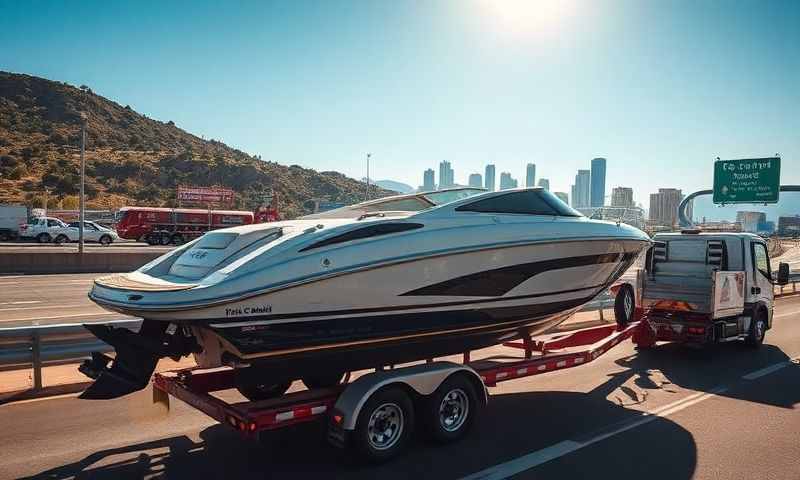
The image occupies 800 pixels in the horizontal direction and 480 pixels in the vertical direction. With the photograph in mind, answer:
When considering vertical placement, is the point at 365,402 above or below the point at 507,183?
below

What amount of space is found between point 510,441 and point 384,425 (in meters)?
1.40

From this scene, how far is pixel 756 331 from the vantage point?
36.8 feet

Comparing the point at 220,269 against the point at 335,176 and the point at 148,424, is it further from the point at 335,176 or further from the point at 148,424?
the point at 335,176

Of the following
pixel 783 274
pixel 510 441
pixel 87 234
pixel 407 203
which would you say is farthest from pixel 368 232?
pixel 87 234

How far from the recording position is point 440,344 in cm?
633

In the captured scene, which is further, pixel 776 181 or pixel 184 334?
pixel 776 181

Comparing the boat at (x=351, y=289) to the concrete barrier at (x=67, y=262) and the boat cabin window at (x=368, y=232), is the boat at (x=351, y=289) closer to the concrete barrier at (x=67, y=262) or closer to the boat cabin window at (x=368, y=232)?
the boat cabin window at (x=368, y=232)

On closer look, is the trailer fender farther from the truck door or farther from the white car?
the white car

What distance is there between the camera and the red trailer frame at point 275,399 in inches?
198

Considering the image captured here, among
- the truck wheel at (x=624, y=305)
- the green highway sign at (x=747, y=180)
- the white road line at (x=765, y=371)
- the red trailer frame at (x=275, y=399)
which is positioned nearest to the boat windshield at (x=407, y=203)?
the red trailer frame at (x=275, y=399)

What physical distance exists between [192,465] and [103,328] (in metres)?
1.47

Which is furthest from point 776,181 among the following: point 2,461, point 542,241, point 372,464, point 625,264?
point 2,461

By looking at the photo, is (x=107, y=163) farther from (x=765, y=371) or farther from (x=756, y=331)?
(x=765, y=371)

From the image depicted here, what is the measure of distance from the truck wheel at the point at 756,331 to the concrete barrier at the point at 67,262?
22.2 m
